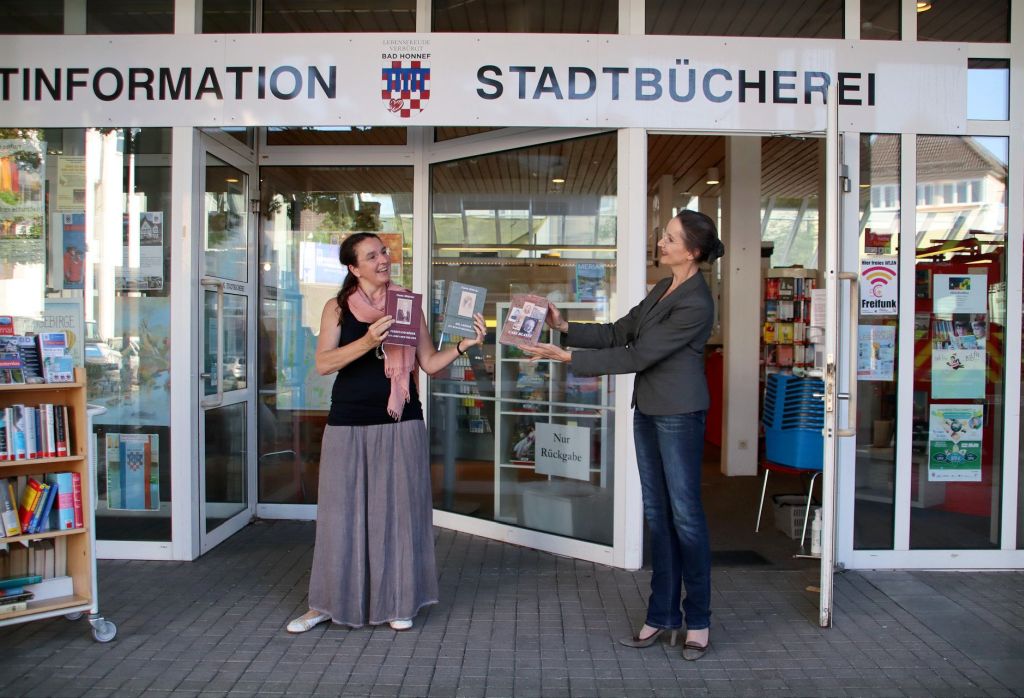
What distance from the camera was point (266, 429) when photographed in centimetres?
606

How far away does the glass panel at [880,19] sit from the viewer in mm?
4777

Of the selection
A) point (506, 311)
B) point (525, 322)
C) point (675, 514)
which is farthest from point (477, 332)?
point (506, 311)

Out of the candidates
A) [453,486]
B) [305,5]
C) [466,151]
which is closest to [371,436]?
[453,486]

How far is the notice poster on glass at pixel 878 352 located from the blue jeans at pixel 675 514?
172cm

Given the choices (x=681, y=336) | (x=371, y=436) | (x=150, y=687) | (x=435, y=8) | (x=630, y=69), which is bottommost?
(x=150, y=687)

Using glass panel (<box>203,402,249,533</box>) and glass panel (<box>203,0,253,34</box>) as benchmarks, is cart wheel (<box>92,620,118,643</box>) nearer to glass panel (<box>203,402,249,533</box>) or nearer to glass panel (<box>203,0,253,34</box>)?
glass panel (<box>203,402,249,533</box>)

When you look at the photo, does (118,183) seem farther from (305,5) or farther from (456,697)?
(456,697)

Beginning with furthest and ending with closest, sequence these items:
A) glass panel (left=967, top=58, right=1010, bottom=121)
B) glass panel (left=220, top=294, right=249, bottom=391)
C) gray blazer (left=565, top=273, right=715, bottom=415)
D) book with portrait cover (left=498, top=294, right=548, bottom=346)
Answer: glass panel (left=220, top=294, right=249, bottom=391) → glass panel (left=967, top=58, right=1010, bottom=121) → book with portrait cover (left=498, top=294, right=548, bottom=346) → gray blazer (left=565, top=273, right=715, bottom=415)

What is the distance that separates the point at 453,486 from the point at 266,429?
1479mm

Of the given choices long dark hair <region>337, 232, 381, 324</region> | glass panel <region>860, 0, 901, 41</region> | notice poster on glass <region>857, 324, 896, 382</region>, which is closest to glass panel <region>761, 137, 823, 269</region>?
glass panel <region>860, 0, 901, 41</region>

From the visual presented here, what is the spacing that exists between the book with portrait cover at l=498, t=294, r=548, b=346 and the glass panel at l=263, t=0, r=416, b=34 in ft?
7.89

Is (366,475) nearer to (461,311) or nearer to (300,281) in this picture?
(461,311)

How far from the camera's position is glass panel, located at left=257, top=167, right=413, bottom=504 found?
235 inches

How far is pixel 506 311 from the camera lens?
536cm
